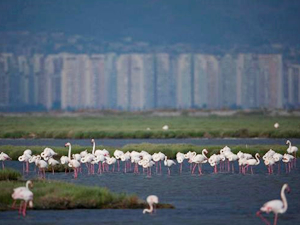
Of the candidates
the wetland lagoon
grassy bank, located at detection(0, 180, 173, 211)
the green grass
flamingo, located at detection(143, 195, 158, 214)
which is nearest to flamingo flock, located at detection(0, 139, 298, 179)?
the wetland lagoon

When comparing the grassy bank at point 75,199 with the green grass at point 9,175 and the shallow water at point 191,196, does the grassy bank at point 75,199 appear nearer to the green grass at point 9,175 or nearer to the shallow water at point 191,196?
the shallow water at point 191,196

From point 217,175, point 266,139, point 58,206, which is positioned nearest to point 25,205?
point 58,206

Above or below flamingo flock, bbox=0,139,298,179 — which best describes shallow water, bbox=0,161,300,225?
below

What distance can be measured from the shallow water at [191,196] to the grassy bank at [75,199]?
1.01 ft

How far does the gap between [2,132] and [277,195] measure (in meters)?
42.1

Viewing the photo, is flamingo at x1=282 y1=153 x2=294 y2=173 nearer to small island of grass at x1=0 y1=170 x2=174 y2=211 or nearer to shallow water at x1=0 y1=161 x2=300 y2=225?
shallow water at x1=0 y1=161 x2=300 y2=225

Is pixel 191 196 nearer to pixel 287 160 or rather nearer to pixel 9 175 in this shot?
pixel 9 175

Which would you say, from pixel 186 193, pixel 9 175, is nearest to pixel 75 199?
pixel 186 193

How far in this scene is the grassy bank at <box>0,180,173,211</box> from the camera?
86.3 feet

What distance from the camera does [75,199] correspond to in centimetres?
2641

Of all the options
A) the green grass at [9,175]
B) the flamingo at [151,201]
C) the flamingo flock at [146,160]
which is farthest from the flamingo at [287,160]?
the flamingo at [151,201]

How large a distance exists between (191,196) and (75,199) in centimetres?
462

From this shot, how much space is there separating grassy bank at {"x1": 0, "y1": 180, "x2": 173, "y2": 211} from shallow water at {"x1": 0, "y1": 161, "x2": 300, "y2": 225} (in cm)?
31

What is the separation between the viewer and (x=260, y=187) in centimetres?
3234
